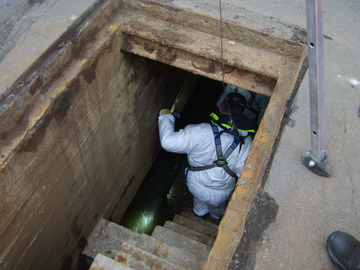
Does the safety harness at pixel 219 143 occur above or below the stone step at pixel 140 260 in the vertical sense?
above

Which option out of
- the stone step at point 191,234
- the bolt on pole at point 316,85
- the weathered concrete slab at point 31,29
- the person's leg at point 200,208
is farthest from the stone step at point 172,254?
the weathered concrete slab at point 31,29

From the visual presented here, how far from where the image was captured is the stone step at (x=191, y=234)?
13.1ft

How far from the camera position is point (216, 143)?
368 cm

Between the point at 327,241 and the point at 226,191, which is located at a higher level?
the point at 327,241

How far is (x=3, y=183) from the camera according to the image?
2.35 meters

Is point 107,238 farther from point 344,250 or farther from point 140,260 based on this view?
point 344,250

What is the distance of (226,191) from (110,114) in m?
1.94

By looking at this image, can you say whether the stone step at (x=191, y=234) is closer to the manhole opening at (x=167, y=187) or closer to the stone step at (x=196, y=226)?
the stone step at (x=196, y=226)

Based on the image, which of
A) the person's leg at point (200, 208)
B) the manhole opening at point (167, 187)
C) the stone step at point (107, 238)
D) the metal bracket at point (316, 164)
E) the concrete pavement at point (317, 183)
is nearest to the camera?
the concrete pavement at point (317, 183)

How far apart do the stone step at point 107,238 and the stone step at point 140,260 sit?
1.20 metres

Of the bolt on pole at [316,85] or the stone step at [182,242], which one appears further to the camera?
the stone step at [182,242]

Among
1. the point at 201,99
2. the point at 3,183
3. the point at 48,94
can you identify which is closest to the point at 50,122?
the point at 48,94

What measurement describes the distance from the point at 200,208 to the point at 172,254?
5.42 feet

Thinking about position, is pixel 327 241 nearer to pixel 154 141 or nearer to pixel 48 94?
pixel 48 94
